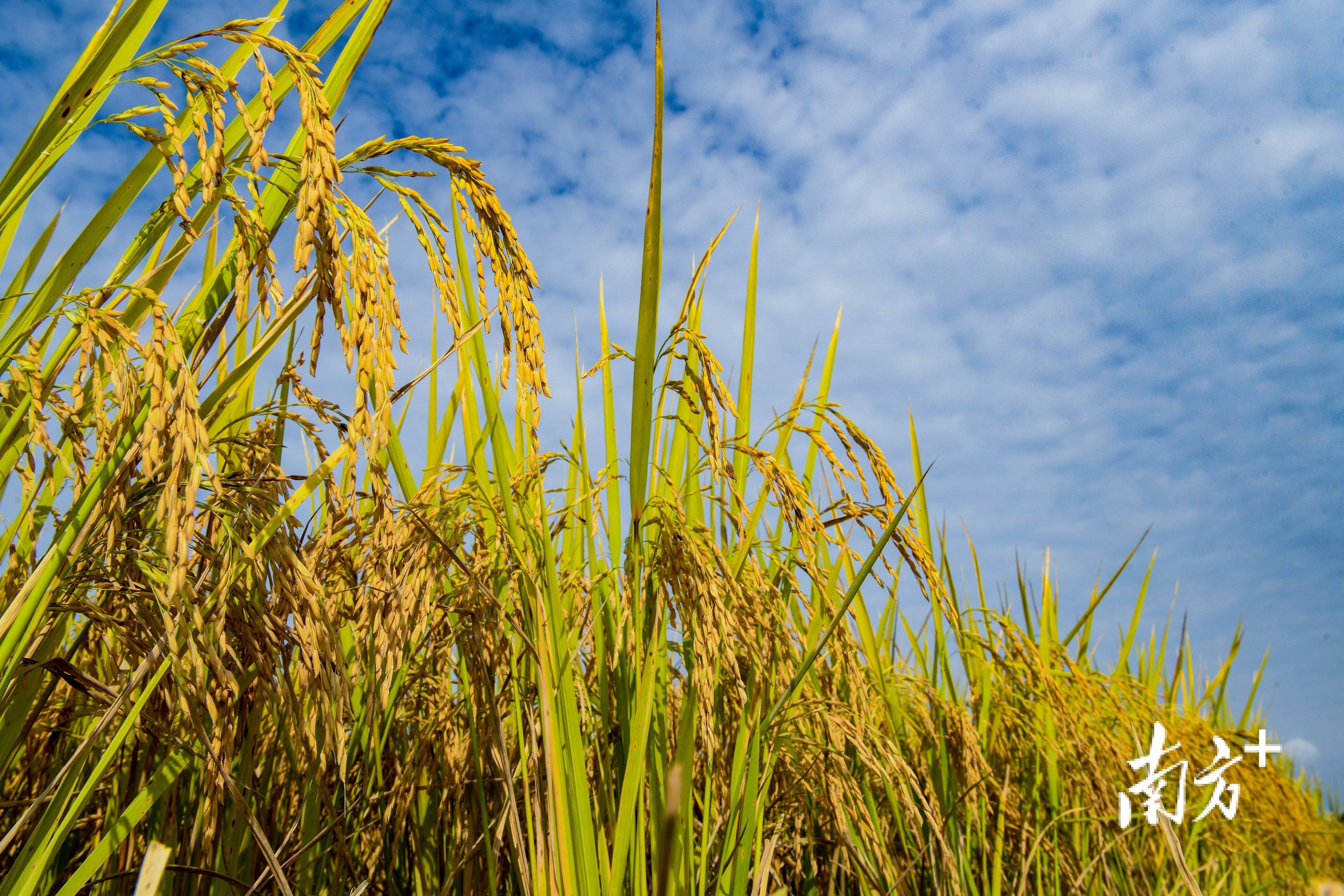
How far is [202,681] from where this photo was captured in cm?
99

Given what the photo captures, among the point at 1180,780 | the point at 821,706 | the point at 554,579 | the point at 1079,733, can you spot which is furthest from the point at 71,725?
the point at 1180,780

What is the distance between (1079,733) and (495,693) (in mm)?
1751

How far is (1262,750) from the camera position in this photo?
357 cm

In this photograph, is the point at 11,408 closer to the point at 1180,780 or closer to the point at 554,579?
the point at 554,579
